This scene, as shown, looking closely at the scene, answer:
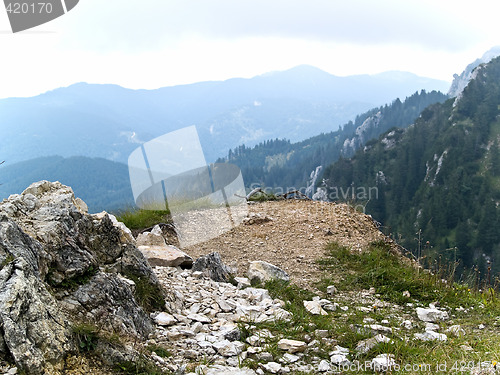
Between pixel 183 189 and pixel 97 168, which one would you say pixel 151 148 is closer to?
pixel 183 189

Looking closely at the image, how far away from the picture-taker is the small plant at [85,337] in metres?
3.59

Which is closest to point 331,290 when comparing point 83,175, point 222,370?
point 222,370

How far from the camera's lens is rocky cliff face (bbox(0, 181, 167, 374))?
3.16 meters

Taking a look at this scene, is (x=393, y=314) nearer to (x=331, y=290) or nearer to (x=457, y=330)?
(x=457, y=330)

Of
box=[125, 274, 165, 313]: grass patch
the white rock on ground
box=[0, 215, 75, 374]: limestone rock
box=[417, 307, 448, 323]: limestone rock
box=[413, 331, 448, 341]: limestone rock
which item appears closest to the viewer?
box=[0, 215, 75, 374]: limestone rock

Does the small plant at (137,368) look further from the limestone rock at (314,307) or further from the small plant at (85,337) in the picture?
the limestone rock at (314,307)

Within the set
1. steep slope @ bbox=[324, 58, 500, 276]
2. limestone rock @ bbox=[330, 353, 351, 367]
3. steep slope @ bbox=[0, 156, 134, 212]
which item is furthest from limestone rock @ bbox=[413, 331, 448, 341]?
steep slope @ bbox=[0, 156, 134, 212]

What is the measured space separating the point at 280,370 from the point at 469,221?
111461mm

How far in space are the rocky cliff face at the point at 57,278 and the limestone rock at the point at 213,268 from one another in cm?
162

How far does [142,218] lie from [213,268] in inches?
152

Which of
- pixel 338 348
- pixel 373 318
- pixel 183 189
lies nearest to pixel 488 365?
pixel 338 348

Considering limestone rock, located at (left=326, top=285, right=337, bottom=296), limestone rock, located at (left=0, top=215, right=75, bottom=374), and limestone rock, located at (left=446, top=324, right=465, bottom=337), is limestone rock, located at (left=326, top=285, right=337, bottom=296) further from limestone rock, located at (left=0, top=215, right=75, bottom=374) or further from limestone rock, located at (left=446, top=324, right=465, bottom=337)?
limestone rock, located at (left=0, top=215, right=75, bottom=374)

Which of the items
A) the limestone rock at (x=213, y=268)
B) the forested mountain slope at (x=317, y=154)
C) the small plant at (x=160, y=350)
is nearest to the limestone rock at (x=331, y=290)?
the limestone rock at (x=213, y=268)

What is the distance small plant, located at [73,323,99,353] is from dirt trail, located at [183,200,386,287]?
4028 millimetres
